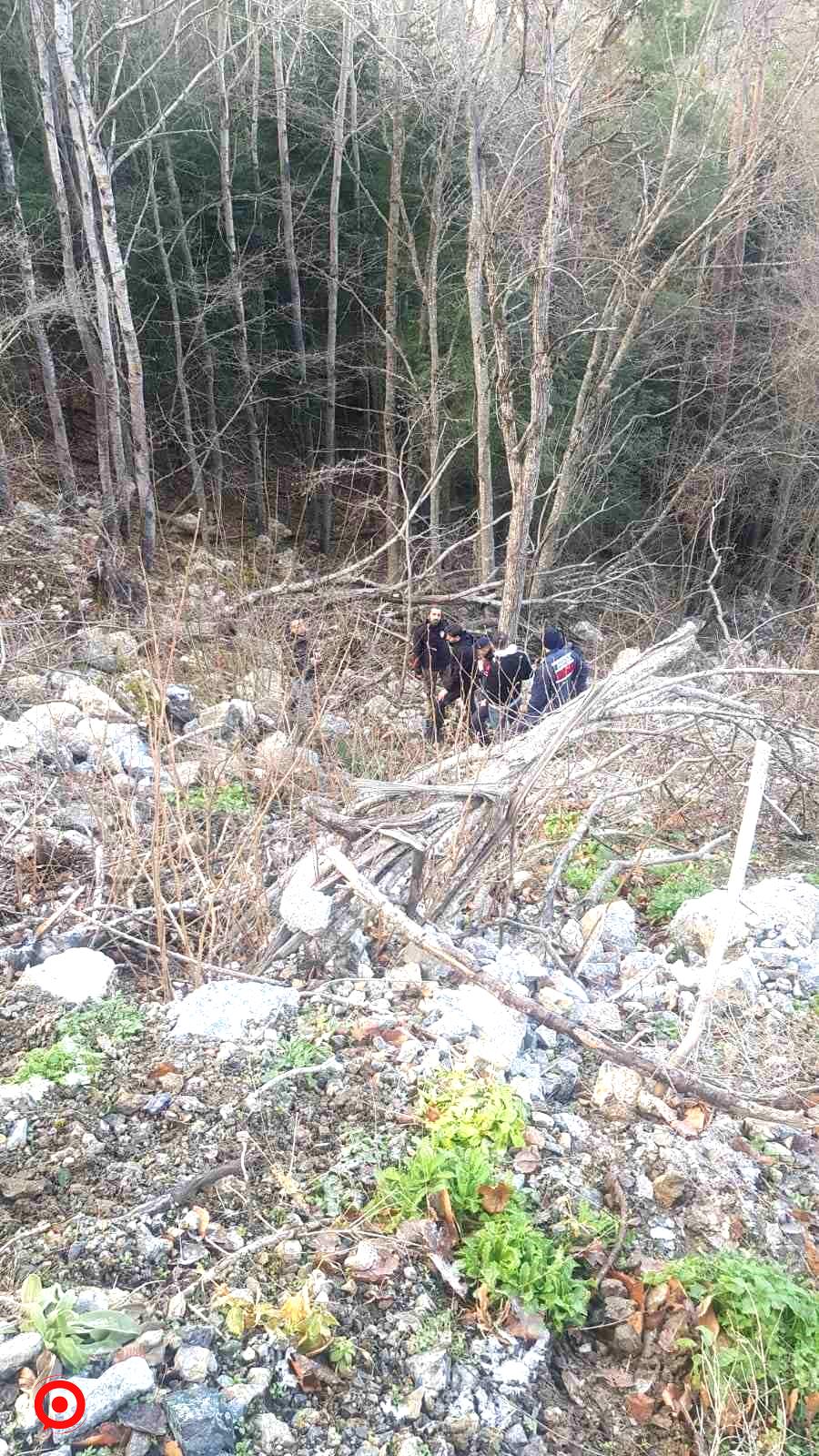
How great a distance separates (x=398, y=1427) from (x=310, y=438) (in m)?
15.4

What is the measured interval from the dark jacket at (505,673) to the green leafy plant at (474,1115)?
14.4 feet

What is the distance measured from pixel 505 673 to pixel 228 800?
2892 millimetres

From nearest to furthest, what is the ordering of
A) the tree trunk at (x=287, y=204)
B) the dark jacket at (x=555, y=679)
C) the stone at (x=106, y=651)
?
the dark jacket at (x=555, y=679) → the stone at (x=106, y=651) → the tree trunk at (x=287, y=204)

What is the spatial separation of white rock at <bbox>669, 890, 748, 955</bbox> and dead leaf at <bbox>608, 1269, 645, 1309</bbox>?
1.93m

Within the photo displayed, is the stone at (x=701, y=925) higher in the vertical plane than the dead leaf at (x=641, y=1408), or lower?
lower

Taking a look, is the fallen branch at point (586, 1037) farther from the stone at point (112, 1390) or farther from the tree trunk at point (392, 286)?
the tree trunk at point (392, 286)

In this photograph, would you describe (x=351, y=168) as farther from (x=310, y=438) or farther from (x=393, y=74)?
(x=310, y=438)

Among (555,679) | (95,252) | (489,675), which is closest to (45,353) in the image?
(95,252)

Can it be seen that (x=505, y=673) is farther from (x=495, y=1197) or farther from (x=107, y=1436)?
(x=107, y=1436)

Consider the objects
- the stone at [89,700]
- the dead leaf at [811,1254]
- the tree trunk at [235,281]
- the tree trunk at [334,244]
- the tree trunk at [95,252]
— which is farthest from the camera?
the tree trunk at [334,244]

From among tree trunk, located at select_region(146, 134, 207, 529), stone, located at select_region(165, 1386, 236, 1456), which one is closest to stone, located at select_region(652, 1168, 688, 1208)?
stone, located at select_region(165, 1386, 236, 1456)

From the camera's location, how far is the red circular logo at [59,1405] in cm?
159

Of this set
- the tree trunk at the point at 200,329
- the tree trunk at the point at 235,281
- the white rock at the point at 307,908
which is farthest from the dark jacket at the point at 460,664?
the tree trunk at the point at 235,281

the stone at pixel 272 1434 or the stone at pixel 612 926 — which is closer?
the stone at pixel 272 1434
